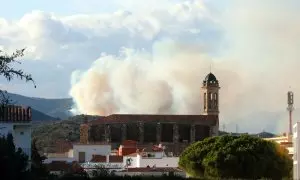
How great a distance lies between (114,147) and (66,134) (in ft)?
90.2

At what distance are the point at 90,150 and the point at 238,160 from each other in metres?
56.5

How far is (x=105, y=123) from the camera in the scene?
150 metres

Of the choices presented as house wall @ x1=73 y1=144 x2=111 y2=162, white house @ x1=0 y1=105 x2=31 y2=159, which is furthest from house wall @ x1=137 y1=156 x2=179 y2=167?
white house @ x1=0 y1=105 x2=31 y2=159

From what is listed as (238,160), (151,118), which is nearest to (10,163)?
(238,160)

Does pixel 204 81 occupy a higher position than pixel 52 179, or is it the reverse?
pixel 204 81

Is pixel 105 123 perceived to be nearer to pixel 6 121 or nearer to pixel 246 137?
pixel 246 137

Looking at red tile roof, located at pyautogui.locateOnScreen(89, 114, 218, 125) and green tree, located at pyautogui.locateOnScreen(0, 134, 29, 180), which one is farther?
→ red tile roof, located at pyautogui.locateOnScreen(89, 114, 218, 125)

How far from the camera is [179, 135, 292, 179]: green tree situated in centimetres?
6662

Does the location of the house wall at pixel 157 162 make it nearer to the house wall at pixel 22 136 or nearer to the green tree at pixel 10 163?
the house wall at pixel 22 136

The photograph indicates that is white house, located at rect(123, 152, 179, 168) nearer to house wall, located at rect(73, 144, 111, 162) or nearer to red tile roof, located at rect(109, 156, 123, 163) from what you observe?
red tile roof, located at rect(109, 156, 123, 163)

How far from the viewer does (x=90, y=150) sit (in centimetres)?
12188

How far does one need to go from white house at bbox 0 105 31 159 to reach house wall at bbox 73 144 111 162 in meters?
67.2

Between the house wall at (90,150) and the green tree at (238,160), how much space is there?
46.4 m

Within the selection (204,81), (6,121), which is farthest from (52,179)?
(204,81)
